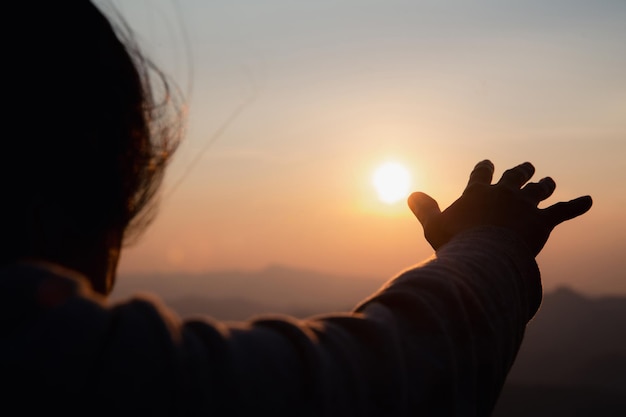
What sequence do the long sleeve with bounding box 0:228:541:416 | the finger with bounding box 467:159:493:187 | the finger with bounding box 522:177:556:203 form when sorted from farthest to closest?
1. the finger with bounding box 467:159:493:187
2. the finger with bounding box 522:177:556:203
3. the long sleeve with bounding box 0:228:541:416

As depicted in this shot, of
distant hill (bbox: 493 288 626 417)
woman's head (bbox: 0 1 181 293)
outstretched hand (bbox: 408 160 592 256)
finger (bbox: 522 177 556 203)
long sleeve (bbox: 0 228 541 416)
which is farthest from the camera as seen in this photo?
distant hill (bbox: 493 288 626 417)

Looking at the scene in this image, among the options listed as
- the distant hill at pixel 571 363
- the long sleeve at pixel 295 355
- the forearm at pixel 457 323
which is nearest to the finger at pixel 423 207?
→ the forearm at pixel 457 323

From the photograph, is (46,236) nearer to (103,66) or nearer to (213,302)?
(103,66)

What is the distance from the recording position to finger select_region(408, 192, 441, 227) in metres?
2.11

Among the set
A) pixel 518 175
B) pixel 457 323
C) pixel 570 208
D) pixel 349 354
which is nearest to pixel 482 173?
pixel 518 175

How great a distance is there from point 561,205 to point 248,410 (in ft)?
4.30

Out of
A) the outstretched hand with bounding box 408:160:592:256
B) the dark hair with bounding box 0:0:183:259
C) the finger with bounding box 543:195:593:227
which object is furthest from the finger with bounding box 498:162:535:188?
the dark hair with bounding box 0:0:183:259

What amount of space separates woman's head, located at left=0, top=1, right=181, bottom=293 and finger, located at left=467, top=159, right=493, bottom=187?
3.38 ft

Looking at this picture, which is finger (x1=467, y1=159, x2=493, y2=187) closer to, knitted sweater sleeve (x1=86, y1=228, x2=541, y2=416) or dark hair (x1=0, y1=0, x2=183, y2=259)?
knitted sweater sleeve (x1=86, y1=228, x2=541, y2=416)

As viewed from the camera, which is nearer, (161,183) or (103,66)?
(103,66)

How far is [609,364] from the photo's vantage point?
54.5m

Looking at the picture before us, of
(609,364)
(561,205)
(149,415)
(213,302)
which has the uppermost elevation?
(561,205)

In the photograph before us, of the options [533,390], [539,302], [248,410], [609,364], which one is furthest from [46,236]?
[609,364]

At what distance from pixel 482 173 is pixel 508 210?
0.29 meters
